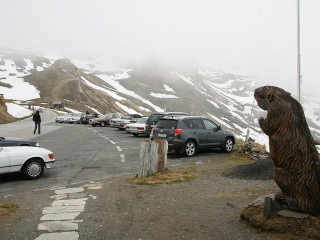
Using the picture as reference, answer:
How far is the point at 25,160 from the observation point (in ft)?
28.8

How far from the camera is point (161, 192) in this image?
7059mm

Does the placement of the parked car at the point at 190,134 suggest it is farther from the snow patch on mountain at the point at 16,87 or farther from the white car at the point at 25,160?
the snow patch on mountain at the point at 16,87

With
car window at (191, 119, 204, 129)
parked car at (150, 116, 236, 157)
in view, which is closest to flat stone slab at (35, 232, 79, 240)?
parked car at (150, 116, 236, 157)

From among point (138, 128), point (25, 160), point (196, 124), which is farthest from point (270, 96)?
point (138, 128)

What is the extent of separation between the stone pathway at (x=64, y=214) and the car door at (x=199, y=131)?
6.48 m

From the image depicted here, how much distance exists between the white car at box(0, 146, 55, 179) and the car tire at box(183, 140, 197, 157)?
5.64 m

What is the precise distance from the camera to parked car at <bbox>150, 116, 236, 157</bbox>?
42.2 ft

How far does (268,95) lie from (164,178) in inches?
176

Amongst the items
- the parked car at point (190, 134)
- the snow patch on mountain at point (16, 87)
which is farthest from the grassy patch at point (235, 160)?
the snow patch on mountain at point (16, 87)

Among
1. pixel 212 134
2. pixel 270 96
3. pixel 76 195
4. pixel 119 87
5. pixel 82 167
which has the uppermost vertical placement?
pixel 119 87

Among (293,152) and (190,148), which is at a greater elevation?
(293,152)

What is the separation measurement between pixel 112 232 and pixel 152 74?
151 m

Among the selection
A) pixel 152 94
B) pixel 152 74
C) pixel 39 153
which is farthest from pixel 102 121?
pixel 152 74

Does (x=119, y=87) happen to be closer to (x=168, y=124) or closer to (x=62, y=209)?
(x=168, y=124)
